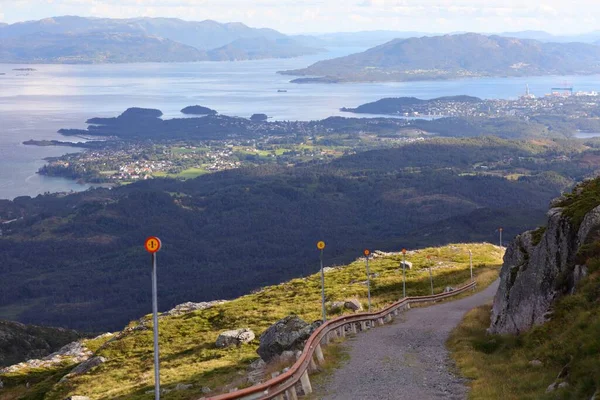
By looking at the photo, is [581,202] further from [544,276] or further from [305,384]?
[305,384]

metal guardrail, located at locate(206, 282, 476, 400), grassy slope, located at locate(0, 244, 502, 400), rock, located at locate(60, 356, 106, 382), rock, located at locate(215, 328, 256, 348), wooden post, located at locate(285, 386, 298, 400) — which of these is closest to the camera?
metal guardrail, located at locate(206, 282, 476, 400)

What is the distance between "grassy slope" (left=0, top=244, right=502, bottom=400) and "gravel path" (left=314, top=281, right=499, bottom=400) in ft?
11.0

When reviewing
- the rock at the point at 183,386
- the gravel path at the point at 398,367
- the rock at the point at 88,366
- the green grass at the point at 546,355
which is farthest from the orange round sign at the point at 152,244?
the rock at the point at 88,366

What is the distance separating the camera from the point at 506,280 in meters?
29.1

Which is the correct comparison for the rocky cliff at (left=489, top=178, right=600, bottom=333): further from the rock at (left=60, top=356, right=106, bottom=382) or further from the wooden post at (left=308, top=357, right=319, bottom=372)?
the rock at (left=60, top=356, right=106, bottom=382)

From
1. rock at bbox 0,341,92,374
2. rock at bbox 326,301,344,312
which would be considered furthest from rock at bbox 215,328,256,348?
rock at bbox 0,341,92,374

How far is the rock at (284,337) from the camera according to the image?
26.1 m

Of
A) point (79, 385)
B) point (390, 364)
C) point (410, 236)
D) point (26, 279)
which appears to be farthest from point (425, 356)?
point (26, 279)

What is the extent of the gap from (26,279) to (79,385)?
15706 cm

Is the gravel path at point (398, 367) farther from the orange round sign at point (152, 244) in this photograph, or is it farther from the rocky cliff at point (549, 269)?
the orange round sign at point (152, 244)

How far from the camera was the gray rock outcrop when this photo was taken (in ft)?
79.4

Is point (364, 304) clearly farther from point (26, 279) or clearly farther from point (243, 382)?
point (26, 279)

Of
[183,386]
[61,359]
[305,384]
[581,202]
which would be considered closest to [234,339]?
[183,386]

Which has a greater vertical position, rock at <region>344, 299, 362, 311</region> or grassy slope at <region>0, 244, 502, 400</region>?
rock at <region>344, 299, 362, 311</region>
